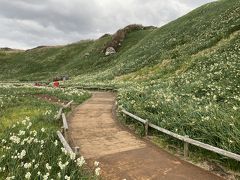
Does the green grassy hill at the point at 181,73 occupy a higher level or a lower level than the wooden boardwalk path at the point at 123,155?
higher

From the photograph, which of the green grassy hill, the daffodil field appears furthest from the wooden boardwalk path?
the green grassy hill

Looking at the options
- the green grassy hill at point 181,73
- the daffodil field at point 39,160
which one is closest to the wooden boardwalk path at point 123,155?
the daffodil field at point 39,160

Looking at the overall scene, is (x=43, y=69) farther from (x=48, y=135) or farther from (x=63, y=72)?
(x=48, y=135)

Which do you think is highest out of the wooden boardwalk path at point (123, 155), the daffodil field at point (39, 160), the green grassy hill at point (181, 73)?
the green grassy hill at point (181, 73)

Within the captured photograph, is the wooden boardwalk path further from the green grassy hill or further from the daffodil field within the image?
the green grassy hill

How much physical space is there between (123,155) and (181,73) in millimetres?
20988

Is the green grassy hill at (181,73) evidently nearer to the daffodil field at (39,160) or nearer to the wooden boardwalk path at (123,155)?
the wooden boardwalk path at (123,155)

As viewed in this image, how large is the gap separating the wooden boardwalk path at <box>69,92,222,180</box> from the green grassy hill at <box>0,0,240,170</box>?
1236 mm

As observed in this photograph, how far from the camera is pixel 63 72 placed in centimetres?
7375

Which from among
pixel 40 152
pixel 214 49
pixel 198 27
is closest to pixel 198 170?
pixel 40 152

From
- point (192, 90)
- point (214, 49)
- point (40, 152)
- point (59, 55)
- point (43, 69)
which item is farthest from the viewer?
point (59, 55)

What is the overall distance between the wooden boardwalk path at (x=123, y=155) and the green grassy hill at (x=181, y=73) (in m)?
1.24

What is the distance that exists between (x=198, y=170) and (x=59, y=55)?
8371 cm

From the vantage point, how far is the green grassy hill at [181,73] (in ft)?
41.1
